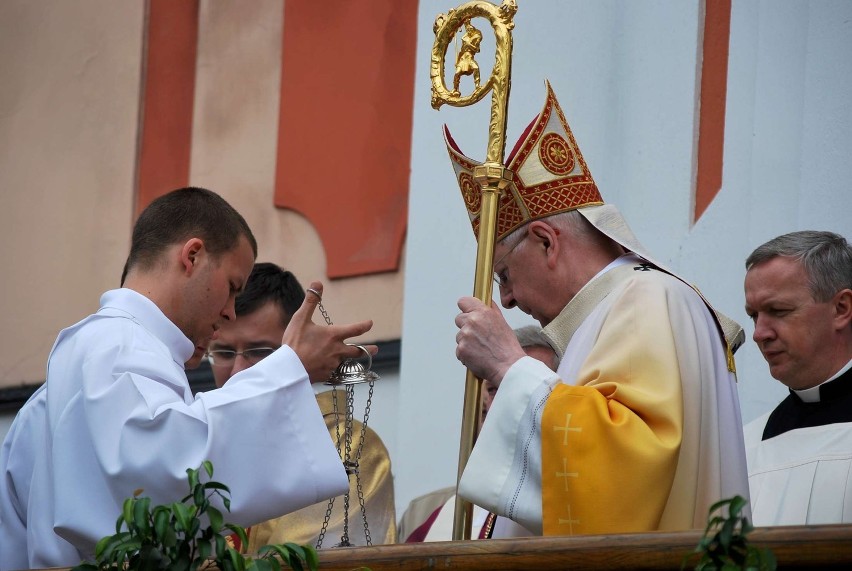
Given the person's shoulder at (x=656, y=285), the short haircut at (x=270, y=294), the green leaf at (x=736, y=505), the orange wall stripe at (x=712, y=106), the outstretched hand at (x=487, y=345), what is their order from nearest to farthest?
the green leaf at (x=736, y=505) < the outstretched hand at (x=487, y=345) < the person's shoulder at (x=656, y=285) < the short haircut at (x=270, y=294) < the orange wall stripe at (x=712, y=106)

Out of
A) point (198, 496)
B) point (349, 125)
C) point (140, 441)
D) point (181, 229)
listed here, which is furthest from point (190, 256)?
point (349, 125)

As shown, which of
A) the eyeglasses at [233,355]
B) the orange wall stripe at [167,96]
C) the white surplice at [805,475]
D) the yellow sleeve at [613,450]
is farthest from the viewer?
the orange wall stripe at [167,96]

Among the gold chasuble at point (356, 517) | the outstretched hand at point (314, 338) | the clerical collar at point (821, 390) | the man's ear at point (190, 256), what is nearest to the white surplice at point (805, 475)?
the clerical collar at point (821, 390)

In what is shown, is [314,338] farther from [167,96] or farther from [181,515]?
[167,96]

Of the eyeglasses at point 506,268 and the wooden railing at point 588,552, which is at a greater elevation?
the eyeglasses at point 506,268

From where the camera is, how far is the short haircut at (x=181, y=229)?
4.56 meters

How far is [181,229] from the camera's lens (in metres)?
4.57

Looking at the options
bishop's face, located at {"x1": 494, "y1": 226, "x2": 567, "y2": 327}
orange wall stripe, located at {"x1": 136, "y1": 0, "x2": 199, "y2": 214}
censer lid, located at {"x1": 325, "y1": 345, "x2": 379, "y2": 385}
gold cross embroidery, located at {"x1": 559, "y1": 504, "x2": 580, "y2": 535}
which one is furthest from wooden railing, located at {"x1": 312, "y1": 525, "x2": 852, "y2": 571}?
orange wall stripe, located at {"x1": 136, "y1": 0, "x2": 199, "y2": 214}

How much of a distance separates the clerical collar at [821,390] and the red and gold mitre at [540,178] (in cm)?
102

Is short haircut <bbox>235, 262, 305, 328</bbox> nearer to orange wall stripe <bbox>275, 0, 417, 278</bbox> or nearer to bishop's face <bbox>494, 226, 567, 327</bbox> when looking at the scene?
→ bishop's face <bbox>494, 226, 567, 327</bbox>

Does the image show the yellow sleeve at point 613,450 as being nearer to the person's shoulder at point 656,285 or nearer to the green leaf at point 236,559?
the person's shoulder at point 656,285

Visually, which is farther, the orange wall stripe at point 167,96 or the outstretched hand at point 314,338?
the orange wall stripe at point 167,96

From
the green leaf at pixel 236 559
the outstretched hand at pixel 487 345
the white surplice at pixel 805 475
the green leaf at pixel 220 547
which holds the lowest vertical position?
the white surplice at pixel 805 475

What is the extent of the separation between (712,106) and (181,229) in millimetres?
2860
